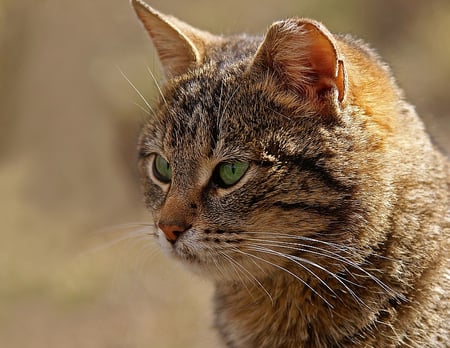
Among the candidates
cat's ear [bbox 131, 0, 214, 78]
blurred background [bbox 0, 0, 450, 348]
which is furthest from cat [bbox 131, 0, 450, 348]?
blurred background [bbox 0, 0, 450, 348]

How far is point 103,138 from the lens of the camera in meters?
4.96

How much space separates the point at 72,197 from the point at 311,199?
2932 mm

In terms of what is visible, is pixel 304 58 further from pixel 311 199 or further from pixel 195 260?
pixel 195 260

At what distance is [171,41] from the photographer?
2473mm

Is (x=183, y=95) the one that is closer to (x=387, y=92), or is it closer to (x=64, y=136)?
(x=387, y=92)

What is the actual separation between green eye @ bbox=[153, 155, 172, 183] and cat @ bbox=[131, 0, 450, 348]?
0.32 ft

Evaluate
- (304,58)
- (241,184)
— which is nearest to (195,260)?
(241,184)

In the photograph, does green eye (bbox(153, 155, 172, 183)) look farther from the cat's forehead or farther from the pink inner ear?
the pink inner ear

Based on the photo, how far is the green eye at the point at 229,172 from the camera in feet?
6.57

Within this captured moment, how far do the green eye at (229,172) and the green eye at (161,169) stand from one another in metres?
0.25

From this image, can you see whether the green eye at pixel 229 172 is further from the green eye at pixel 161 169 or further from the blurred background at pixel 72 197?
the blurred background at pixel 72 197

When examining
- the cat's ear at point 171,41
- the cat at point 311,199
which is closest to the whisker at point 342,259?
the cat at point 311,199

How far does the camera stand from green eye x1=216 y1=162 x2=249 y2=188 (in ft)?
6.57

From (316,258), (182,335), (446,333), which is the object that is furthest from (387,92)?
(182,335)
